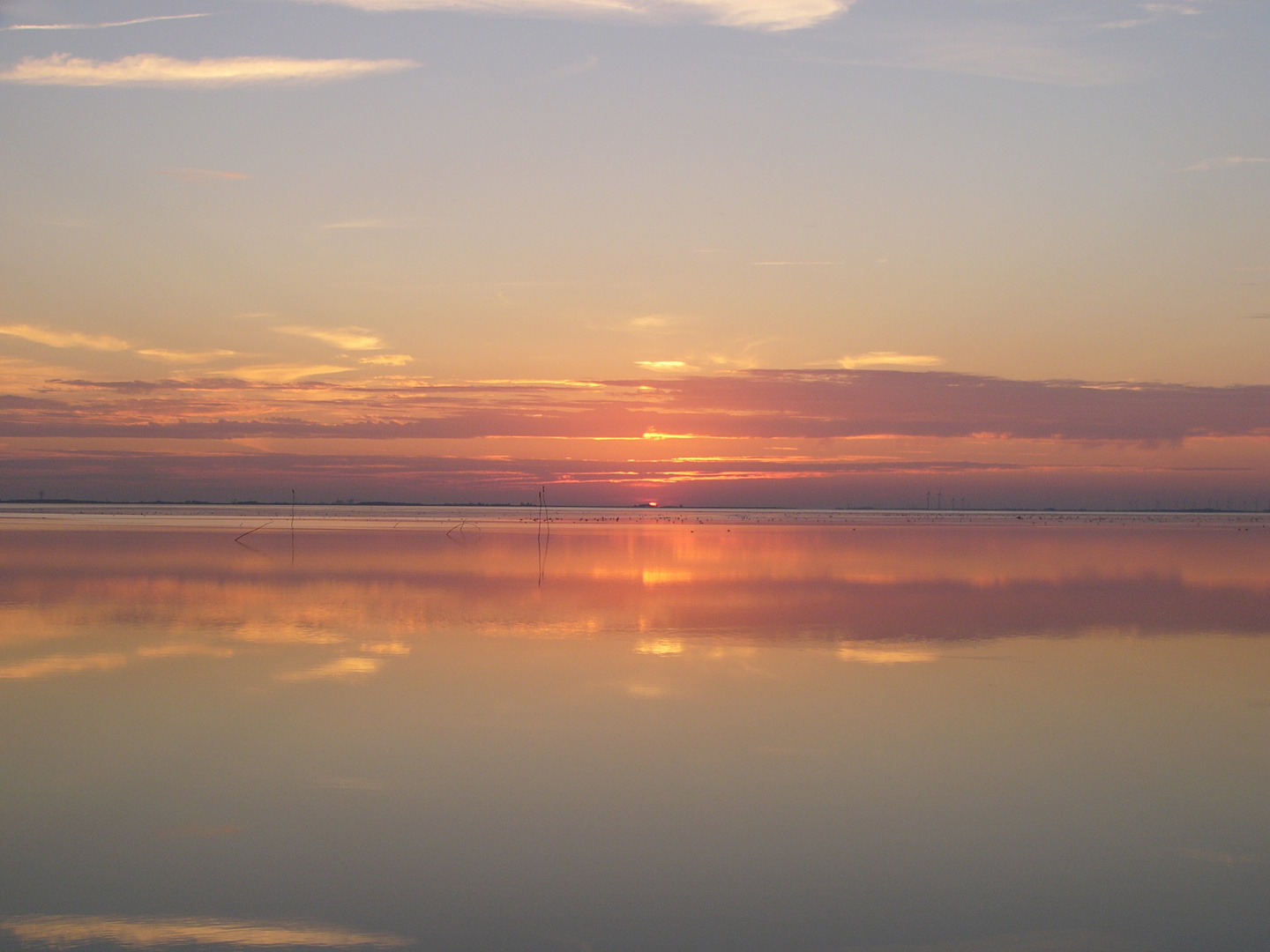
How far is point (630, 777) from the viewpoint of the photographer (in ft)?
29.3

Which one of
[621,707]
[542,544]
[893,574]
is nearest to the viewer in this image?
[621,707]

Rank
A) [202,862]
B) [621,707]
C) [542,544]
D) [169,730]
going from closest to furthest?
1. [202,862]
2. [169,730]
3. [621,707]
4. [542,544]

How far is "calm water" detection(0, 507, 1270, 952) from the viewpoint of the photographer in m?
6.24

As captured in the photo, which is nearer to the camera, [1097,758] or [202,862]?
[202,862]

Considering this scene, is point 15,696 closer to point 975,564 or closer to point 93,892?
point 93,892

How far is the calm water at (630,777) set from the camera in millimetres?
6238

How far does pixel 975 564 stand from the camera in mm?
32844

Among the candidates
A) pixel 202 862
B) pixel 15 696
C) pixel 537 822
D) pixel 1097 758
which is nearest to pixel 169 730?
pixel 15 696

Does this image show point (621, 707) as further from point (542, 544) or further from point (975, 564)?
point (542, 544)

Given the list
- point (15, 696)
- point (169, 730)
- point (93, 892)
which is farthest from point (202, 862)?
point (15, 696)

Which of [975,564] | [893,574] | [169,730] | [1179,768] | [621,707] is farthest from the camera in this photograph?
[975,564]

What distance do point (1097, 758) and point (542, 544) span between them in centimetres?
3617

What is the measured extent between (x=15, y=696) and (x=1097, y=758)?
11.9 metres

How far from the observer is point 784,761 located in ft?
31.1
